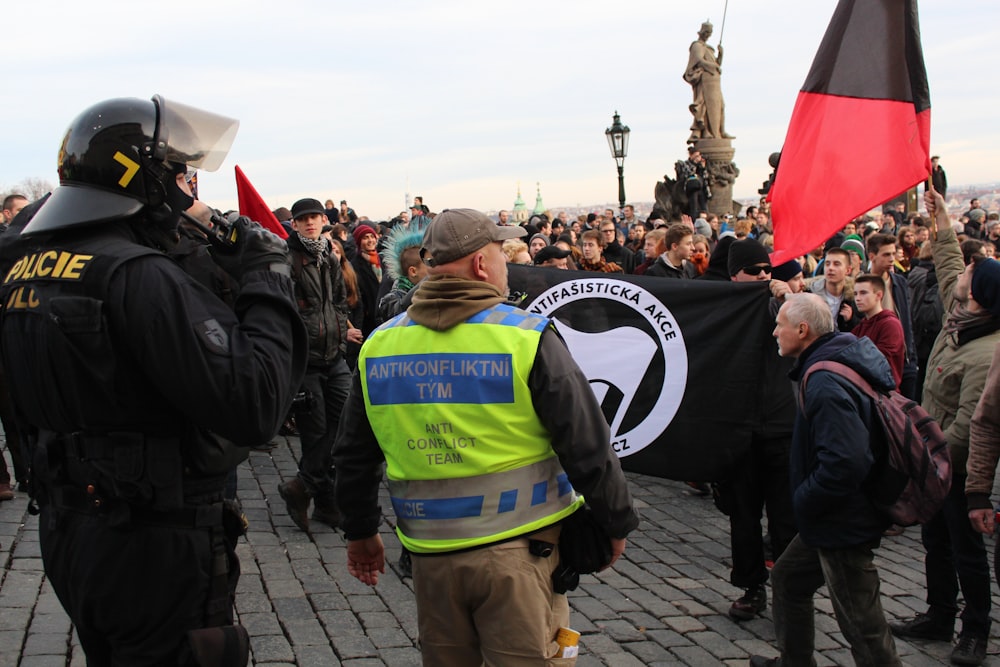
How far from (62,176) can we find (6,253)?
1074 mm

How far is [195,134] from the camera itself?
9.59ft

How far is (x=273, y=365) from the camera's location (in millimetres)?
2715

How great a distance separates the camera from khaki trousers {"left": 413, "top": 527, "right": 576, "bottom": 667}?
9.87ft

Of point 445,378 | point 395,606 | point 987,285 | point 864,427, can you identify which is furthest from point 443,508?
point 987,285

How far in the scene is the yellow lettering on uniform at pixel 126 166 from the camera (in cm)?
276

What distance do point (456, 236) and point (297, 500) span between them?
153 inches

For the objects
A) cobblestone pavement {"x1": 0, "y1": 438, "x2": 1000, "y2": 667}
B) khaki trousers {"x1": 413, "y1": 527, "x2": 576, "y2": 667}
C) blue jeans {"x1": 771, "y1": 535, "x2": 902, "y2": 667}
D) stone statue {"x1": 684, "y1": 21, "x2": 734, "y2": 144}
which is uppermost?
stone statue {"x1": 684, "y1": 21, "x2": 734, "y2": 144}

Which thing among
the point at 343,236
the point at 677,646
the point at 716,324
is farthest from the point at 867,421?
the point at 343,236

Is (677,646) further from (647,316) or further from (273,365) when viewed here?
(273,365)

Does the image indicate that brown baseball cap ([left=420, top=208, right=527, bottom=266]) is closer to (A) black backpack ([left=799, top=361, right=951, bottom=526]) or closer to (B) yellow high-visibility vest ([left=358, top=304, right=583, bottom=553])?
(B) yellow high-visibility vest ([left=358, top=304, right=583, bottom=553])

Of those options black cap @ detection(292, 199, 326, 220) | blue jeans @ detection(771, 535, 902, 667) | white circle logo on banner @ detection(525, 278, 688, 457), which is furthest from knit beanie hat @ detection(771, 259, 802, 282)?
black cap @ detection(292, 199, 326, 220)

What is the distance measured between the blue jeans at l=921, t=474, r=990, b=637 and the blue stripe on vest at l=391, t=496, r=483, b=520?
3.03 m

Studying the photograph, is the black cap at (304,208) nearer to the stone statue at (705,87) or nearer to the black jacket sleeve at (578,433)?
the black jacket sleeve at (578,433)

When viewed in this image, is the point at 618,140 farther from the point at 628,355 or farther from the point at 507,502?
the point at 507,502
